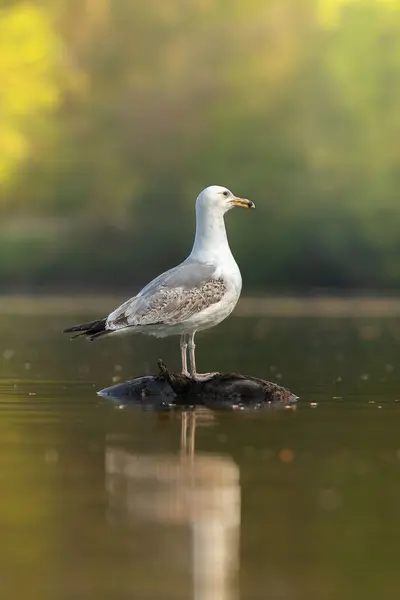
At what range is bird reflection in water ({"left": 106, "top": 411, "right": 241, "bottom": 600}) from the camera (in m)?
8.09

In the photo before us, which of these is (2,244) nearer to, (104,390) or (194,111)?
(194,111)

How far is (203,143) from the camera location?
3263 inches

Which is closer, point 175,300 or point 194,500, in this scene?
point 194,500

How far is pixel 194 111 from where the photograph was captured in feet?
279

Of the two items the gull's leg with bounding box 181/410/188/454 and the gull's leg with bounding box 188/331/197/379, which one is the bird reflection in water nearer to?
the gull's leg with bounding box 181/410/188/454

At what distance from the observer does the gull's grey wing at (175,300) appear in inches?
675

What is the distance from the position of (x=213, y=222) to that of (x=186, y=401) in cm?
211

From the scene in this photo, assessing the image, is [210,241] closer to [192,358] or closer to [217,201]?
[217,201]

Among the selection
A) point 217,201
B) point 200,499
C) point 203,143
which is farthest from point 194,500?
point 203,143

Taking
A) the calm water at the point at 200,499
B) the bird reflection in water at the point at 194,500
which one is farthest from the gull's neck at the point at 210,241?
the bird reflection in water at the point at 194,500

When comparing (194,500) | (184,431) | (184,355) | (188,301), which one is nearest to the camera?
(194,500)

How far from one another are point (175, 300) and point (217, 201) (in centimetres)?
149

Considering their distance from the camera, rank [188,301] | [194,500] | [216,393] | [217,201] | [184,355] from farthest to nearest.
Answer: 1. [217,201]
2. [184,355]
3. [188,301]
4. [216,393]
5. [194,500]

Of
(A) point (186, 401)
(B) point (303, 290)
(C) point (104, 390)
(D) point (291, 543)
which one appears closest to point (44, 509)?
(D) point (291, 543)
